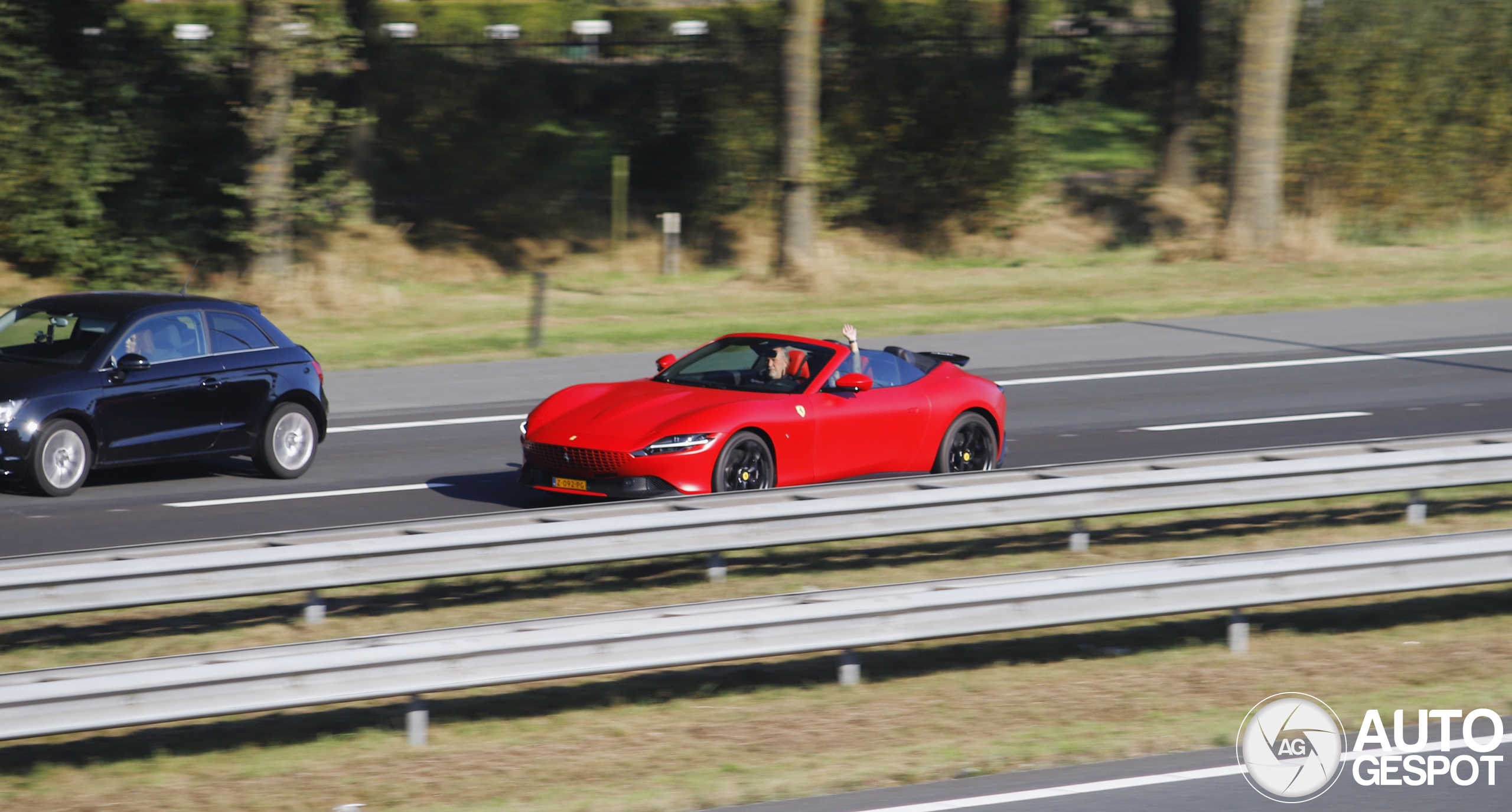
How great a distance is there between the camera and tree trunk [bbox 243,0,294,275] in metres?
23.6

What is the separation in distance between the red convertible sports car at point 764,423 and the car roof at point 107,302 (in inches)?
127

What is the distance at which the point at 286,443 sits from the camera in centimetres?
1330

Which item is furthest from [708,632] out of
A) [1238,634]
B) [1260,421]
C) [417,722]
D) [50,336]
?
[1260,421]

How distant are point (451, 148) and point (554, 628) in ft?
92.1

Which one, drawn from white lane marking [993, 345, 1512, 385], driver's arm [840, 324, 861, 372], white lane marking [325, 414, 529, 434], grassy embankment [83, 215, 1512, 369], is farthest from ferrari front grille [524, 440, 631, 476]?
grassy embankment [83, 215, 1512, 369]

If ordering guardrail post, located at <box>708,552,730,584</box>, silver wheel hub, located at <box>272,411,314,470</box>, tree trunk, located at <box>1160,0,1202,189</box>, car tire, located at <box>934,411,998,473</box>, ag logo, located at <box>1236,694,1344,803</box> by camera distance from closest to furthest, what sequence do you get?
1. ag logo, located at <box>1236,694,1344,803</box>
2. guardrail post, located at <box>708,552,730,584</box>
3. car tire, located at <box>934,411,998,473</box>
4. silver wheel hub, located at <box>272,411,314,470</box>
5. tree trunk, located at <box>1160,0,1202,189</box>

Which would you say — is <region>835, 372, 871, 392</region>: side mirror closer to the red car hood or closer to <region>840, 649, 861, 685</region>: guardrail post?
the red car hood

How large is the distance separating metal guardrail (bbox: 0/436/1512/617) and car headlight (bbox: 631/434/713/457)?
60.9 inches

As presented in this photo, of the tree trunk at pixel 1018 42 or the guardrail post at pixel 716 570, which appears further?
the tree trunk at pixel 1018 42

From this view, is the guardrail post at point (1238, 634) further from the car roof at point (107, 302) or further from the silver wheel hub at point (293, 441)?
the car roof at point (107, 302)

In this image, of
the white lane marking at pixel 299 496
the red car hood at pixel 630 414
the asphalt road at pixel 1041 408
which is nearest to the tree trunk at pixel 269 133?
the asphalt road at pixel 1041 408

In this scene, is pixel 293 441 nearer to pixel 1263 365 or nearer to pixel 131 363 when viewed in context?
pixel 131 363

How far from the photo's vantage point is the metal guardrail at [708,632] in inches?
255

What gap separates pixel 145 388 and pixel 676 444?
4246 millimetres
